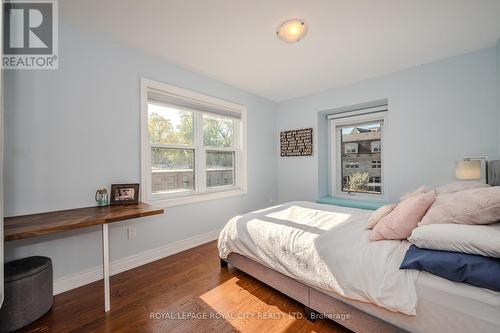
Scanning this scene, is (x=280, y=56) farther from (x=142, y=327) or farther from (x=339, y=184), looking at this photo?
(x=142, y=327)

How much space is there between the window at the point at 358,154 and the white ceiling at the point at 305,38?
87 cm

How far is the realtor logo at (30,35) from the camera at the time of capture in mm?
1676

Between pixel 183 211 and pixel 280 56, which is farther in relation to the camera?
pixel 183 211

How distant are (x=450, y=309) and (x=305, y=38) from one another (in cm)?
235

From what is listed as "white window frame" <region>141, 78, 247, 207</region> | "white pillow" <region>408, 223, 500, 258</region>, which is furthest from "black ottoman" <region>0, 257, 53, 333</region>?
"white pillow" <region>408, 223, 500, 258</region>

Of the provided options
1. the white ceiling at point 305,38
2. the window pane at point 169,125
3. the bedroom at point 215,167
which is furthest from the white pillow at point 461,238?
the window pane at point 169,125

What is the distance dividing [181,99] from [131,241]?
1873 mm

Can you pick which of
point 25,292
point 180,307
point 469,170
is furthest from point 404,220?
point 25,292

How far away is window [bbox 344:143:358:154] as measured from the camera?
3.63 metres

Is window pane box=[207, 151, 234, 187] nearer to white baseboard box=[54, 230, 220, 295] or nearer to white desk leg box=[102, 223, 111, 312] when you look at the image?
white baseboard box=[54, 230, 220, 295]

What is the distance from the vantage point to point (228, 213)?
335cm

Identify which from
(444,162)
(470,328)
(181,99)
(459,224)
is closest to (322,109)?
(444,162)

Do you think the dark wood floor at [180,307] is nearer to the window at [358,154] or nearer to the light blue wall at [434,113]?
the light blue wall at [434,113]

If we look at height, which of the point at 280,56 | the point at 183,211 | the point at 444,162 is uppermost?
the point at 280,56
